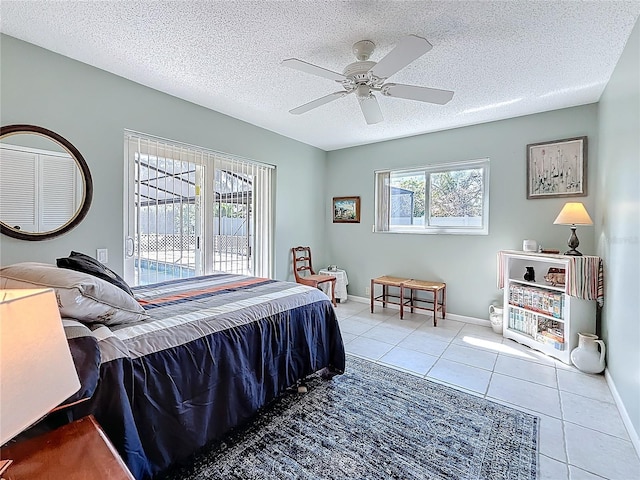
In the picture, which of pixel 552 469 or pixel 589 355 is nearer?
pixel 552 469

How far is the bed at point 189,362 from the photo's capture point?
3.98ft

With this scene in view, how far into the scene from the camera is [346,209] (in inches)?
200

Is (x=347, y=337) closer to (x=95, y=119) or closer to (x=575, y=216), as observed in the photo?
(x=575, y=216)

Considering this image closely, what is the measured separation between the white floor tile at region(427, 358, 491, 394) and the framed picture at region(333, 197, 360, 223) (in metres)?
2.68

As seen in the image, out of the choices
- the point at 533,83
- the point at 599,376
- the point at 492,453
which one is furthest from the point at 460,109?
the point at 492,453

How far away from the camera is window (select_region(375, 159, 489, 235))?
12.9ft

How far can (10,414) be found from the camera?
57 centimetres

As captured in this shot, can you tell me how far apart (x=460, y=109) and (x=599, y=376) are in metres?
2.79

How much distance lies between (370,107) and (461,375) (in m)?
2.34

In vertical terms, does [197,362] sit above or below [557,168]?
below

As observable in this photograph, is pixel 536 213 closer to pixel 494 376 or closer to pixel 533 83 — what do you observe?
pixel 533 83

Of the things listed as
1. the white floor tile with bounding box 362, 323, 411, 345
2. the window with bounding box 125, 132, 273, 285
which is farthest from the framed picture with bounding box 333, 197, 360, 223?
the white floor tile with bounding box 362, 323, 411, 345

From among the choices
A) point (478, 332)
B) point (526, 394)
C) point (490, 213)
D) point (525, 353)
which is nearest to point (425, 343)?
point (478, 332)

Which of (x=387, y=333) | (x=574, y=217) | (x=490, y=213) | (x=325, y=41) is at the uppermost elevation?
(x=325, y=41)
